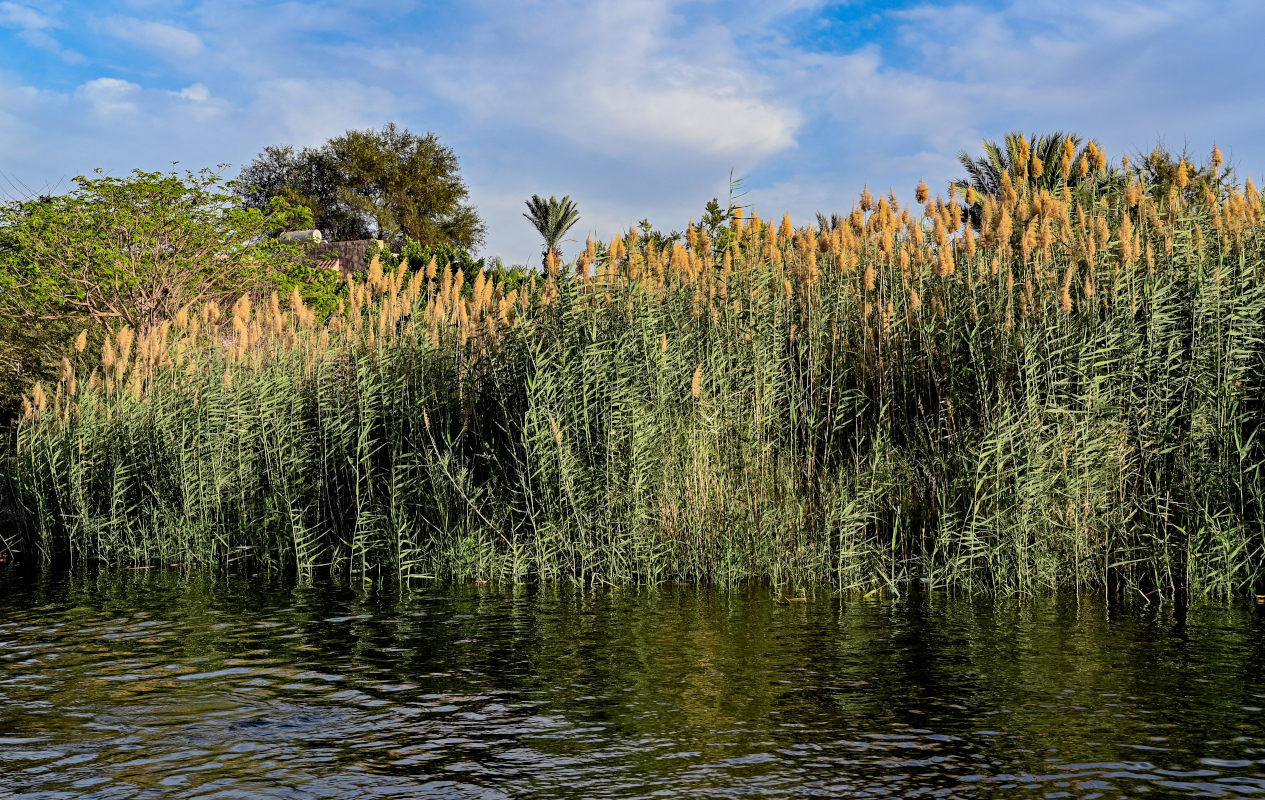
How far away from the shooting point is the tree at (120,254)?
24.9 meters

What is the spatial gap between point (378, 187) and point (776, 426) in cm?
6059

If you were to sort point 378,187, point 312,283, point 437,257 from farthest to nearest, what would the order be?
point 378,187
point 437,257
point 312,283

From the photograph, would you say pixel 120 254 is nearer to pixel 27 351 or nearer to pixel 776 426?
pixel 27 351

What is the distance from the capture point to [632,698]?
5859 mm

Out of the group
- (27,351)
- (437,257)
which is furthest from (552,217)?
(27,351)

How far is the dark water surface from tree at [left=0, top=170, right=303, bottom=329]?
1833 cm

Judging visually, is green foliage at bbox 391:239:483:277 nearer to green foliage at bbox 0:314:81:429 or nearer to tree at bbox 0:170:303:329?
tree at bbox 0:170:303:329

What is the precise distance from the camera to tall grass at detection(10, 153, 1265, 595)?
8.75 meters

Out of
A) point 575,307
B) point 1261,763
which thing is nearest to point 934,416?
point 575,307

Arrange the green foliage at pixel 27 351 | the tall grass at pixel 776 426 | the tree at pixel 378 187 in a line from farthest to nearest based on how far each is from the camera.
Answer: the tree at pixel 378 187 → the green foliage at pixel 27 351 → the tall grass at pixel 776 426

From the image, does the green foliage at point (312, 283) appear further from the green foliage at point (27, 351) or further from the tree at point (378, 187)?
the tree at point (378, 187)

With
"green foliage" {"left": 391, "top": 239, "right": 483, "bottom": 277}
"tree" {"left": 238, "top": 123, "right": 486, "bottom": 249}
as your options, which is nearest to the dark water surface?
"green foliage" {"left": 391, "top": 239, "right": 483, "bottom": 277}

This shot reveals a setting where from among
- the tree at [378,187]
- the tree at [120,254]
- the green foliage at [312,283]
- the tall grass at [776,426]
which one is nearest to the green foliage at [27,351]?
the tree at [120,254]

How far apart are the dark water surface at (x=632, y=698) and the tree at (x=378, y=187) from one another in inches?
A: 2262
